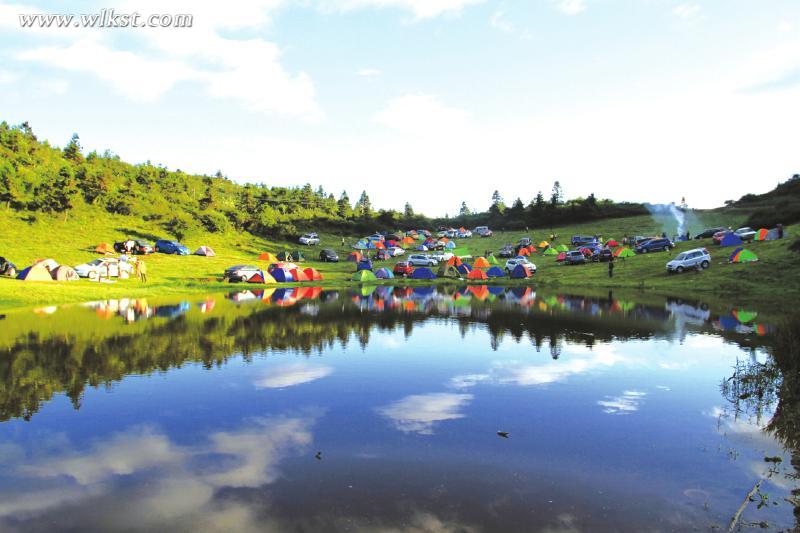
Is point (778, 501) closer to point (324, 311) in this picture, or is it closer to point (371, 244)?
point (324, 311)

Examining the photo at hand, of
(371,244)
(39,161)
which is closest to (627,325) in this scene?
(371,244)

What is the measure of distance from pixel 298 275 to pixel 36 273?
838 inches

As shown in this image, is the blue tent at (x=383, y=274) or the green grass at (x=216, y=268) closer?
the green grass at (x=216, y=268)

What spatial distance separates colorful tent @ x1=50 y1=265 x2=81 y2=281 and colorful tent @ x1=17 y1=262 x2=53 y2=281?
0.44 meters

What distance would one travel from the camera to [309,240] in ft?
263

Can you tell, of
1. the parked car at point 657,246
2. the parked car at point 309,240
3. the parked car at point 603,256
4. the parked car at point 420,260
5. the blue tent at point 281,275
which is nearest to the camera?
the blue tent at point 281,275

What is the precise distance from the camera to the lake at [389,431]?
6.95 meters

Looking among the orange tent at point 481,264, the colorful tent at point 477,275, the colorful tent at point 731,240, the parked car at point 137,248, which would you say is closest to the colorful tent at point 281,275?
the parked car at point 137,248

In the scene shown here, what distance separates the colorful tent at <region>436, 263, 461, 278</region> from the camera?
5556 centimetres

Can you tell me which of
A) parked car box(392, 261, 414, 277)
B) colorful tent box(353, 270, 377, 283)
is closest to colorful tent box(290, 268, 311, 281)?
colorful tent box(353, 270, 377, 283)

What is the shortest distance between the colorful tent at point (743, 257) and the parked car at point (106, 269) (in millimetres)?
52318

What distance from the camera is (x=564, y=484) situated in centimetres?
779

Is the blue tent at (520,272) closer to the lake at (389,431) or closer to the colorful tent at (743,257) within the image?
the colorful tent at (743,257)

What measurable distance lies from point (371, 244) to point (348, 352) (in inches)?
2382
